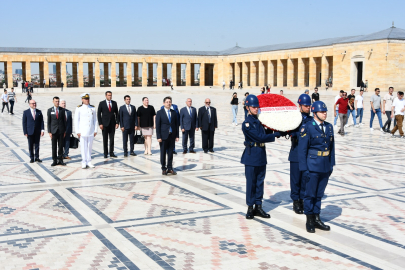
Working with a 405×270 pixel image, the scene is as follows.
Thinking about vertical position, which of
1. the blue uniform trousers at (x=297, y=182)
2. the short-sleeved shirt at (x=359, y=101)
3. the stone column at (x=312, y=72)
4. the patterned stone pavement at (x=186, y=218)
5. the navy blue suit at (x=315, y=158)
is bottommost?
the patterned stone pavement at (x=186, y=218)

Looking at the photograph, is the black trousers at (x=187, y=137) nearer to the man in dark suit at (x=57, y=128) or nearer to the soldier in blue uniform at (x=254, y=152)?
the man in dark suit at (x=57, y=128)

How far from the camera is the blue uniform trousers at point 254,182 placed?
660 centimetres

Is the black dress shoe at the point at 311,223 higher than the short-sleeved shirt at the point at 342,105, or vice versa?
the short-sleeved shirt at the point at 342,105

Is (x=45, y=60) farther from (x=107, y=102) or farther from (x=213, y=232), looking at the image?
(x=213, y=232)

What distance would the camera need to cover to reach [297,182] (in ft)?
22.6

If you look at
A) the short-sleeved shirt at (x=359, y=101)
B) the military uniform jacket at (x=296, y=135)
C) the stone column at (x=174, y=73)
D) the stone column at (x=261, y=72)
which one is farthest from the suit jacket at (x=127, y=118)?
the stone column at (x=174, y=73)

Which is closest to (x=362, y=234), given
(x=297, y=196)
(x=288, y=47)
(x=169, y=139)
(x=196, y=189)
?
(x=297, y=196)

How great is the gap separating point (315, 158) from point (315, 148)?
0.13 m

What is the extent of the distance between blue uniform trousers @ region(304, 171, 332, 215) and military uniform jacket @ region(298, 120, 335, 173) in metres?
0.09

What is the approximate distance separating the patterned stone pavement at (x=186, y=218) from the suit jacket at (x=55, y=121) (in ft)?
2.83

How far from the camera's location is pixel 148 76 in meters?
68.1

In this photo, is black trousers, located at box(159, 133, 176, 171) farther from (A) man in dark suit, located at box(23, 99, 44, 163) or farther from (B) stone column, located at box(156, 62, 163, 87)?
(B) stone column, located at box(156, 62, 163, 87)

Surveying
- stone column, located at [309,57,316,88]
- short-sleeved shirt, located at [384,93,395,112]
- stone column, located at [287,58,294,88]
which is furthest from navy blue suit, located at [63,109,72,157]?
stone column, located at [287,58,294,88]

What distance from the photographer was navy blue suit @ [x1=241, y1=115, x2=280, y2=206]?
6406 millimetres
